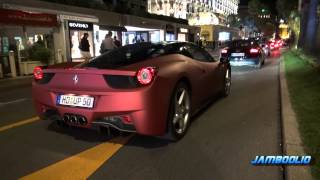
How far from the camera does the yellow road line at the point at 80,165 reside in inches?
142

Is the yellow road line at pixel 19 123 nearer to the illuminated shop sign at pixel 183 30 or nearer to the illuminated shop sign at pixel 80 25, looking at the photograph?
the illuminated shop sign at pixel 80 25

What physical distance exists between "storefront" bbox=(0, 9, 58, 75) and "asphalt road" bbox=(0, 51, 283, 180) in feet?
32.8

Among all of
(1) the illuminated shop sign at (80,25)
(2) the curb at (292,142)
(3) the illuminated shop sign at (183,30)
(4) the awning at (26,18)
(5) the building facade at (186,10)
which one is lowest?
(2) the curb at (292,142)

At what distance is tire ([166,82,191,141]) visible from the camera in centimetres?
452

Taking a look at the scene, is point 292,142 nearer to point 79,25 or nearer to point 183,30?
point 79,25

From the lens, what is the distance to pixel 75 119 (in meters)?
4.29

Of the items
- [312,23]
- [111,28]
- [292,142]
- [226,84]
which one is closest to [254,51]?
[312,23]

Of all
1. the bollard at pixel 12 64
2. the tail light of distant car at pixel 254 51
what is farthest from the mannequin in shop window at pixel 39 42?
the tail light of distant car at pixel 254 51

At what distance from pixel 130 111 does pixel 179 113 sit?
1047 millimetres

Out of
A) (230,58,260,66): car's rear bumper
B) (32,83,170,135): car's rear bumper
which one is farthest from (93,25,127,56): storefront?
(32,83,170,135): car's rear bumper

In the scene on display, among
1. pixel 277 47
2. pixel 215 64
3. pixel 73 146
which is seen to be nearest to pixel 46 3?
pixel 215 64

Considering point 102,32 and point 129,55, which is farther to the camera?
point 102,32

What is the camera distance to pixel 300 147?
13.5 ft

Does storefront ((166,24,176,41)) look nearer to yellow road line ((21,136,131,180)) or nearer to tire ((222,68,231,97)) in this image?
tire ((222,68,231,97))
